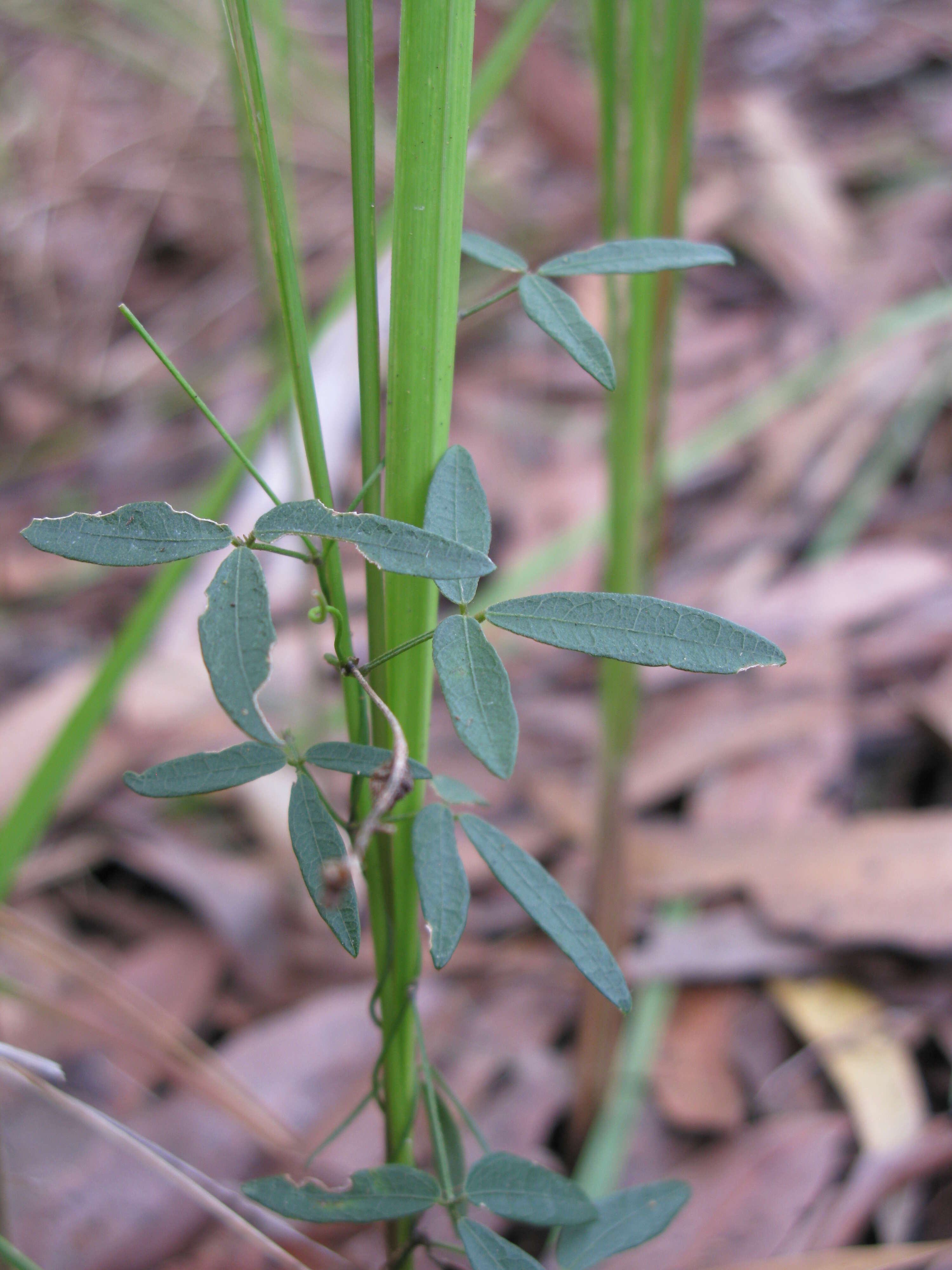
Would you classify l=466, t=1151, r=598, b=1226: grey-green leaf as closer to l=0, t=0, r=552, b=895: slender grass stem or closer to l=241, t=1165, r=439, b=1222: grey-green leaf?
l=241, t=1165, r=439, b=1222: grey-green leaf

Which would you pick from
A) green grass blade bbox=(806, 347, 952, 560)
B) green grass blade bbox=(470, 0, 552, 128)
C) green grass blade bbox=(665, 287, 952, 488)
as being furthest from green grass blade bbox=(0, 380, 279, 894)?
green grass blade bbox=(806, 347, 952, 560)

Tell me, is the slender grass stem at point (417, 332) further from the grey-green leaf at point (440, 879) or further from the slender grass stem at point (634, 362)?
the slender grass stem at point (634, 362)

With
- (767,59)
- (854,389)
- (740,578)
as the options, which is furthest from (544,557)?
(767,59)

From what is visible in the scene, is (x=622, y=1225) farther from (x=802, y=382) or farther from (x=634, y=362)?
(x=802, y=382)

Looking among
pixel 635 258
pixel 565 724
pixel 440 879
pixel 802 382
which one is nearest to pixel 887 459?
pixel 802 382

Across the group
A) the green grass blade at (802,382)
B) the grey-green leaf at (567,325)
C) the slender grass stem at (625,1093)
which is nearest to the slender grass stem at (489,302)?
the grey-green leaf at (567,325)

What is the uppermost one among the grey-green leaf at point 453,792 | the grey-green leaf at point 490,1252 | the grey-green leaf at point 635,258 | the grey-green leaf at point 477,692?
the grey-green leaf at point 635,258
